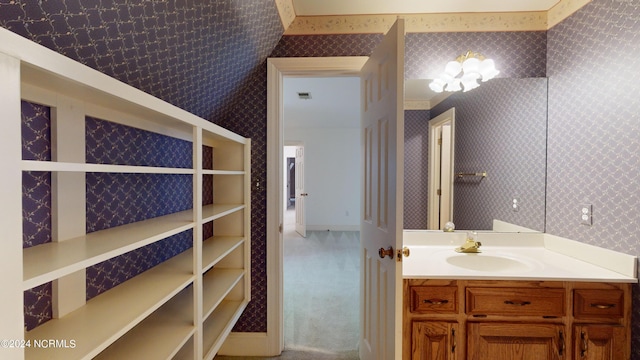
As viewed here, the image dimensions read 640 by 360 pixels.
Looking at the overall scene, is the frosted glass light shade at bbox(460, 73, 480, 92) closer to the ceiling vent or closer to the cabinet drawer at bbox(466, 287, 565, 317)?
the cabinet drawer at bbox(466, 287, 565, 317)

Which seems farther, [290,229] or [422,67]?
[290,229]

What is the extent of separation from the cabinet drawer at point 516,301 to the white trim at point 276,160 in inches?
48.0

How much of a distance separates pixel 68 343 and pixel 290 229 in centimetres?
581

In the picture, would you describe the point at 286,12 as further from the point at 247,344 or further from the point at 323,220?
the point at 323,220

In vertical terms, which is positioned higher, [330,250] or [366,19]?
[366,19]

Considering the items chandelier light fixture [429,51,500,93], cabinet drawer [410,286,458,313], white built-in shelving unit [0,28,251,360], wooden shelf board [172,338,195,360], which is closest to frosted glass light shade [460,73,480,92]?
chandelier light fixture [429,51,500,93]

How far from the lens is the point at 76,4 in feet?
2.54

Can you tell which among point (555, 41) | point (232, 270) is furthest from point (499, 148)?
point (232, 270)

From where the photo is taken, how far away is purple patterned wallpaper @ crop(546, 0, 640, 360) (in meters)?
1.37

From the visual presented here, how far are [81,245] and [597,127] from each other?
243 cm

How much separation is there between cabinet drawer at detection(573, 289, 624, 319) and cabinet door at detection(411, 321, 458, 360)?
61 centimetres

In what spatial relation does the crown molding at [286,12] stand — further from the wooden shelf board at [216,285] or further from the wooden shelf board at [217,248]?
the wooden shelf board at [216,285]

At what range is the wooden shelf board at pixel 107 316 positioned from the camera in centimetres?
73

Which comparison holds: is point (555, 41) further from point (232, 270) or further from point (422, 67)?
point (232, 270)
